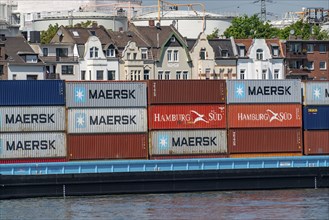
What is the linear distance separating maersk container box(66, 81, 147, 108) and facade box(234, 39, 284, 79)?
157ft

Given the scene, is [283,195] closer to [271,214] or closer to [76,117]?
[271,214]

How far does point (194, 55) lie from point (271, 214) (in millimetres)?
53485

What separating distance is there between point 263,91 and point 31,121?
12.7m

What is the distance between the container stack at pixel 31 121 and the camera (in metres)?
64.0

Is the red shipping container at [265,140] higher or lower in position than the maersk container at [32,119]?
lower

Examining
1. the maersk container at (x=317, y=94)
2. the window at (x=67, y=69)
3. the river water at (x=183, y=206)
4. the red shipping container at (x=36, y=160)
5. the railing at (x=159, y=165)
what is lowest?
the river water at (x=183, y=206)

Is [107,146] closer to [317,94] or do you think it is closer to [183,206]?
[183,206]

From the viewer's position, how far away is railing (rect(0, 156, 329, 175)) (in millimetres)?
63250

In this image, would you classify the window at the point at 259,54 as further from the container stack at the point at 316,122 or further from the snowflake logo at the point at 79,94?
the snowflake logo at the point at 79,94

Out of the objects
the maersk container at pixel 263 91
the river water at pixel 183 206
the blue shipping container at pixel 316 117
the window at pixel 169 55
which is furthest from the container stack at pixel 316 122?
the window at pixel 169 55

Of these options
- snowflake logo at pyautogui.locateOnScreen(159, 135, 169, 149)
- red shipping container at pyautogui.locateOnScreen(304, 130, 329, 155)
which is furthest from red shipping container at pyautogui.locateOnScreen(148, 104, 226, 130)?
red shipping container at pyautogui.locateOnScreen(304, 130, 329, 155)

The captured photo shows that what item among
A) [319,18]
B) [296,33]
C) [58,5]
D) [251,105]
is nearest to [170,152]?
[251,105]

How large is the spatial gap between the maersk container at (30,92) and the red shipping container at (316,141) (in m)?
13.6

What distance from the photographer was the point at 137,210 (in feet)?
197
